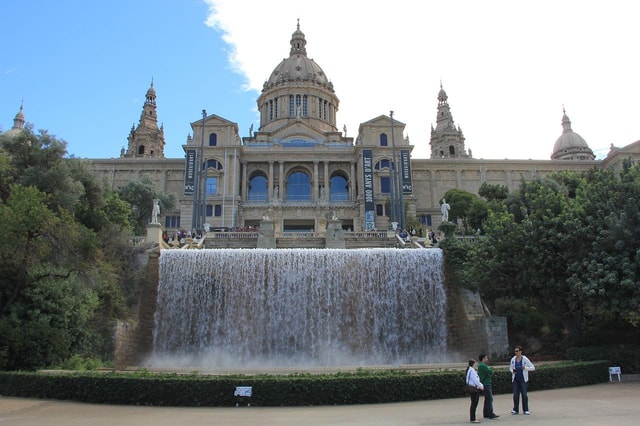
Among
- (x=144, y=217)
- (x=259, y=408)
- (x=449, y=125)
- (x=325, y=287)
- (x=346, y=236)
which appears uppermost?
(x=449, y=125)

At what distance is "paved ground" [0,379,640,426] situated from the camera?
9.98m

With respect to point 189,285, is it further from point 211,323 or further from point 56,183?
point 56,183

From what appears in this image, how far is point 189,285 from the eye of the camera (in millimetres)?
25344

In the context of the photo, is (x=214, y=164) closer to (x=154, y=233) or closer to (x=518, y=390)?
(x=154, y=233)

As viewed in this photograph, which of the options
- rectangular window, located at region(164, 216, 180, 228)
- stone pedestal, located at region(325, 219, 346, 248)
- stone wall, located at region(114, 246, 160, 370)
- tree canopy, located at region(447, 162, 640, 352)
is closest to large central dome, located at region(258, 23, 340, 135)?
rectangular window, located at region(164, 216, 180, 228)

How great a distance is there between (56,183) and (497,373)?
66.0 ft

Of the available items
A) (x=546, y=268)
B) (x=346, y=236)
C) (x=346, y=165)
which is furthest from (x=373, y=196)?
(x=546, y=268)

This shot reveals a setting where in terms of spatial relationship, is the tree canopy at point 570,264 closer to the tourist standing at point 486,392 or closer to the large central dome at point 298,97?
the tourist standing at point 486,392

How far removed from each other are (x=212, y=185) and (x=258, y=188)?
608 centimetres

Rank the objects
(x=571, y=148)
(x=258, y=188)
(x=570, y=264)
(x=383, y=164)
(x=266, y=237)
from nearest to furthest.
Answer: (x=570, y=264), (x=266, y=237), (x=383, y=164), (x=258, y=188), (x=571, y=148)

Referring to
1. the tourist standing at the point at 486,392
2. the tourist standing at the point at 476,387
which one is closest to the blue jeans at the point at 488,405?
the tourist standing at the point at 486,392

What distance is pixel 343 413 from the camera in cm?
1119

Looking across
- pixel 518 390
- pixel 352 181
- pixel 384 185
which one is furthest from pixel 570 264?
pixel 352 181

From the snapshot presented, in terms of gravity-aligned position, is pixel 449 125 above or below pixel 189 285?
above
